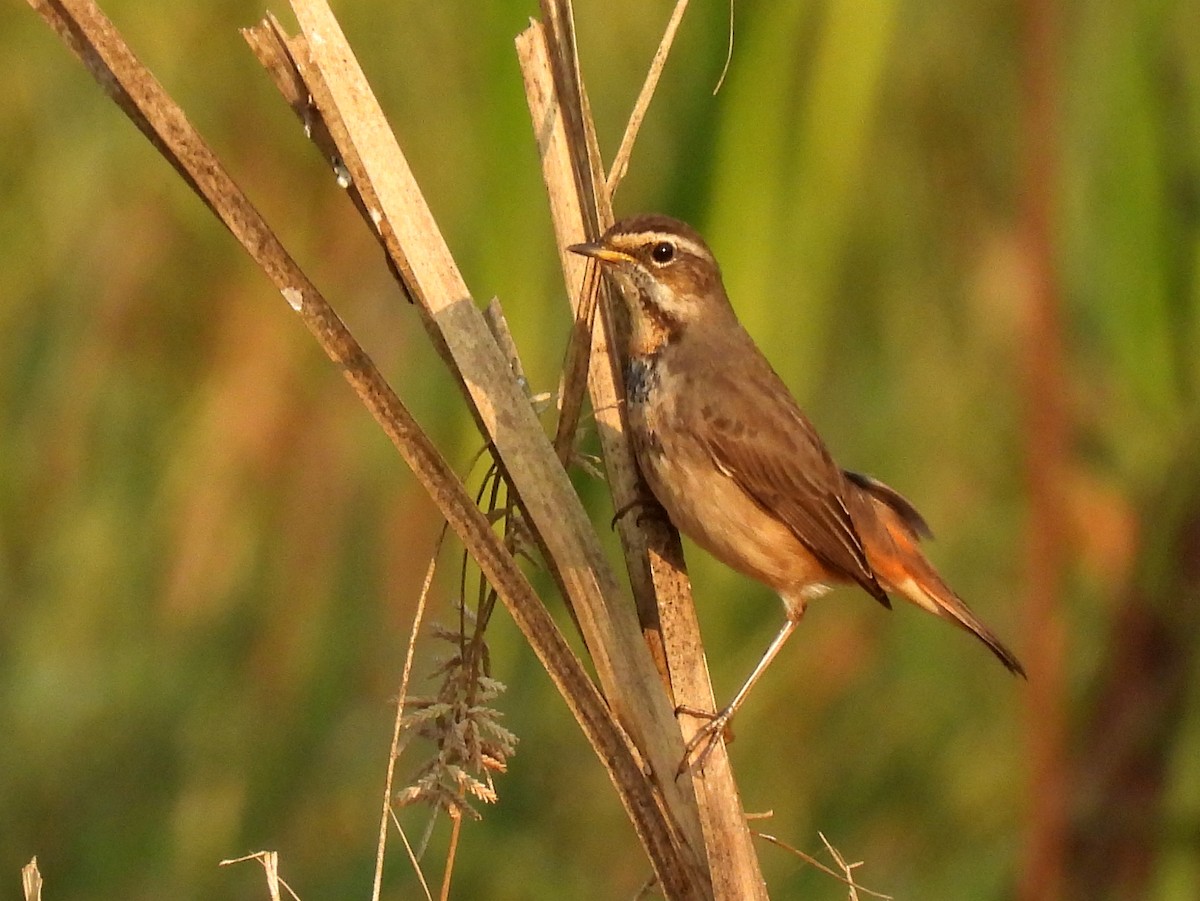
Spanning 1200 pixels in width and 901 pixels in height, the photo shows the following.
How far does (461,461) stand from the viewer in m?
3.22

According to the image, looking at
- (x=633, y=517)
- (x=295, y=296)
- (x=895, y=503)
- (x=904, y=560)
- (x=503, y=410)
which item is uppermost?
(x=295, y=296)

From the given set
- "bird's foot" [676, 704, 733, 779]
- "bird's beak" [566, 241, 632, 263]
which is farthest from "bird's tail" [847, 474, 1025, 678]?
"bird's foot" [676, 704, 733, 779]

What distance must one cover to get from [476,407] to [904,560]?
1704 mm

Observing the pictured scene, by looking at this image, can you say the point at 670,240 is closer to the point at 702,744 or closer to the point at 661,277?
the point at 661,277

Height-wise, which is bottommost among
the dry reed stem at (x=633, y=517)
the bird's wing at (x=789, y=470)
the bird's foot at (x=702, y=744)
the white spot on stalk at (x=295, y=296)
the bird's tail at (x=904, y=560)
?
the bird's tail at (x=904, y=560)

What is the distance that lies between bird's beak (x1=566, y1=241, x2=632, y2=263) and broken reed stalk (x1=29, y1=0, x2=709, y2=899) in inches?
13.5

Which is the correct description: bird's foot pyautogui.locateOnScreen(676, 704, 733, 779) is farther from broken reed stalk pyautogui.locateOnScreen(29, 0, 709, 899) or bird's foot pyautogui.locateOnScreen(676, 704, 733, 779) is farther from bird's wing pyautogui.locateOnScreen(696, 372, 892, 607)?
bird's wing pyautogui.locateOnScreen(696, 372, 892, 607)

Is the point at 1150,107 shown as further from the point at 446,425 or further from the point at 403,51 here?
the point at 403,51

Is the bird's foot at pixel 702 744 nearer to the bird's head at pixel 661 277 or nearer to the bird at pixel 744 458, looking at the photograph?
the bird at pixel 744 458

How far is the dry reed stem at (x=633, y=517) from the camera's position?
2.45 meters

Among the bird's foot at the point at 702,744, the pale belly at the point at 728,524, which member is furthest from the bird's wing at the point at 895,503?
the bird's foot at the point at 702,744

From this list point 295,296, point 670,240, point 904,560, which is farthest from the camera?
point 904,560

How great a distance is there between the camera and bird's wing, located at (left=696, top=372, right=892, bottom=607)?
12.0ft

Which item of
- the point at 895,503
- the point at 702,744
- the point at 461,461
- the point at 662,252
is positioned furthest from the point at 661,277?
the point at 702,744
